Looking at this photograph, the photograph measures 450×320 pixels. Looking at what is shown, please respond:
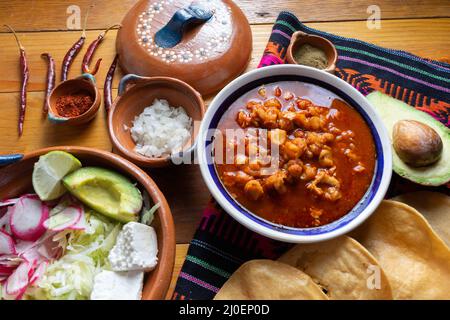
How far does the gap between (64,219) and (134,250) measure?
1.04ft

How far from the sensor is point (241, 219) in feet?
5.58

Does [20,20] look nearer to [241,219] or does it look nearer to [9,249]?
[9,249]

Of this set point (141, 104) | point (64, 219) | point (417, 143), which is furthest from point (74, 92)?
point (417, 143)

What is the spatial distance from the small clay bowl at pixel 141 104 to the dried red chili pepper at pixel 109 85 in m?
0.16

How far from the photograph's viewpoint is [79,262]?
5.63ft

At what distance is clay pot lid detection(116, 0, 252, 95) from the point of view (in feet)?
7.03

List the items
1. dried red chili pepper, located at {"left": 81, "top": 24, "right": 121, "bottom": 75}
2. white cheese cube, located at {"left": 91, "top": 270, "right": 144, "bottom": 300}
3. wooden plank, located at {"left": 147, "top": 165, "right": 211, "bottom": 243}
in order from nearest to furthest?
white cheese cube, located at {"left": 91, "top": 270, "right": 144, "bottom": 300}
wooden plank, located at {"left": 147, "top": 165, "right": 211, "bottom": 243}
dried red chili pepper, located at {"left": 81, "top": 24, "right": 121, "bottom": 75}

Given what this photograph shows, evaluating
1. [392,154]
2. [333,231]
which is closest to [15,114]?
[333,231]

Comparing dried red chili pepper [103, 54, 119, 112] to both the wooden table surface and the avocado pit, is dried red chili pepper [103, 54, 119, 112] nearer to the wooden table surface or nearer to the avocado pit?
the wooden table surface

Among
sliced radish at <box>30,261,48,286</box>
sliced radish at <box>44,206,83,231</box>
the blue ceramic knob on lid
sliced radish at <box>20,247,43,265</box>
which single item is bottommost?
sliced radish at <box>30,261,48,286</box>

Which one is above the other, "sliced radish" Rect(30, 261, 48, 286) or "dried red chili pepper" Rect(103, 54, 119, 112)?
"dried red chili pepper" Rect(103, 54, 119, 112)

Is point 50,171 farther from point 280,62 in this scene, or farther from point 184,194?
point 280,62

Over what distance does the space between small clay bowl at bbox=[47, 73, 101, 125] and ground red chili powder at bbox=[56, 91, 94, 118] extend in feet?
0.06

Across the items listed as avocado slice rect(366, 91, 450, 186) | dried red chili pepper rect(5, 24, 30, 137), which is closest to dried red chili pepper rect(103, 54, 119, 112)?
dried red chili pepper rect(5, 24, 30, 137)
